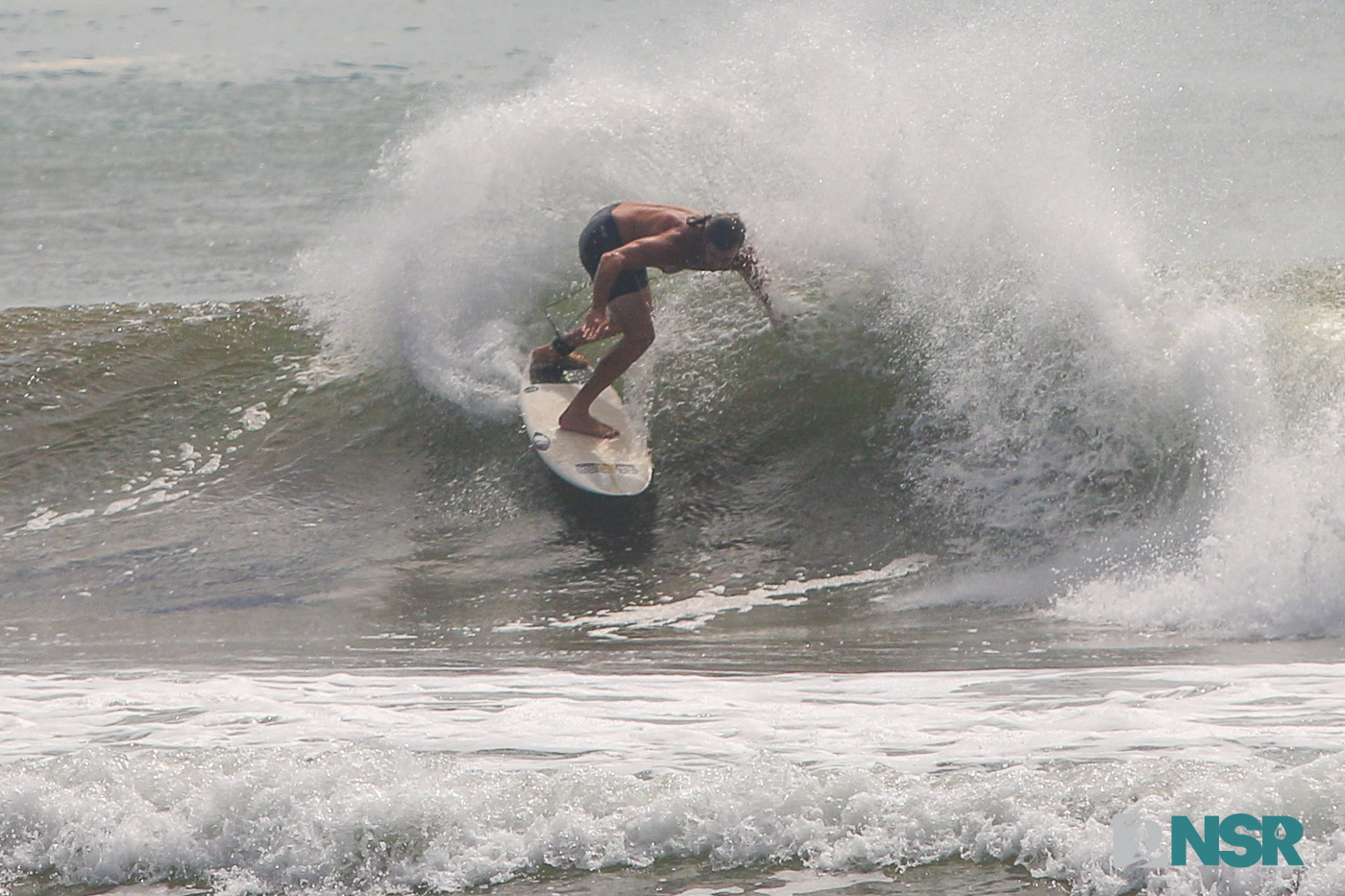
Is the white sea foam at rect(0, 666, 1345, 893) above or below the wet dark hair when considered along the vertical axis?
below

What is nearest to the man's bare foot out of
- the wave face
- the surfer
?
the surfer

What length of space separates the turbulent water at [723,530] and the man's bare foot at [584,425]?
322mm

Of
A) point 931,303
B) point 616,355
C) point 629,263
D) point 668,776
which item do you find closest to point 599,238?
point 629,263

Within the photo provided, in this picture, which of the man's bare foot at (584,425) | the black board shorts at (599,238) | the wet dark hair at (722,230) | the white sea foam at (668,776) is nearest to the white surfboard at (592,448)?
the man's bare foot at (584,425)

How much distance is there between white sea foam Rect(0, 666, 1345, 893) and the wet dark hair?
2464mm

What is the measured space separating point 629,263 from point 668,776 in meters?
3.02

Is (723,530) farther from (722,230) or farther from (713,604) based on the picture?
(722,230)

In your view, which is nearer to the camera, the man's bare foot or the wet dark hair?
the wet dark hair

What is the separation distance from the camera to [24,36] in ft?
82.6

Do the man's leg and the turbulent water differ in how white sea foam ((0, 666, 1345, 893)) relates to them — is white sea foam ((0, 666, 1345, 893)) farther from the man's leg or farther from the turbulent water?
the man's leg

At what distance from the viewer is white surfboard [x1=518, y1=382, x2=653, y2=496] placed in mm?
6457

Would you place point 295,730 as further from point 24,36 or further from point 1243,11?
point 24,36

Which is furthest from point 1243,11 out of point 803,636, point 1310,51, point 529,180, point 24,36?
point 24,36

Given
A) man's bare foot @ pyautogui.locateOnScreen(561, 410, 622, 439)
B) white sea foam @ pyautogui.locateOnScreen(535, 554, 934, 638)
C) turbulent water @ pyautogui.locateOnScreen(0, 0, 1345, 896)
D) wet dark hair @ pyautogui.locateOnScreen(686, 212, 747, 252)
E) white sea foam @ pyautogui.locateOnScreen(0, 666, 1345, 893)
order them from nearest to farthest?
1. white sea foam @ pyautogui.locateOnScreen(0, 666, 1345, 893)
2. turbulent water @ pyautogui.locateOnScreen(0, 0, 1345, 896)
3. white sea foam @ pyautogui.locateOnScreen(535, 554, 934, 638)
4. wet dark hair @ pyautogui.locateOnScreen(686, 212, 747, 252)
5. man's bare foot @ pyautogui.locateOnScreen(561, 410, 622, 439)
